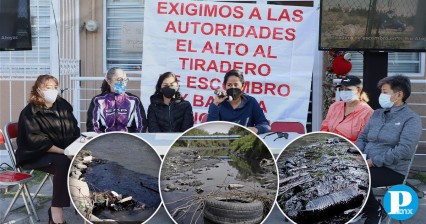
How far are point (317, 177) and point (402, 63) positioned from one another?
436 centimetres

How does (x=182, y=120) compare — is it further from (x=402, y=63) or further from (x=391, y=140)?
(x=402, y=63)

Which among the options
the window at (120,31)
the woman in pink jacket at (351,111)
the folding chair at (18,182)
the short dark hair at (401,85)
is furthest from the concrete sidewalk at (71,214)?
the window at (120,31)

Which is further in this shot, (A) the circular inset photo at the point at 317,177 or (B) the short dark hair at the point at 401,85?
(B) the short dark hair at the point at 401,85

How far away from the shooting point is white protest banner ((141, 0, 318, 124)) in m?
6.91

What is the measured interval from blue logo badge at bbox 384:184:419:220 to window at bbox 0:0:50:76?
16.7ft

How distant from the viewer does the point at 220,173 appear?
4.05m

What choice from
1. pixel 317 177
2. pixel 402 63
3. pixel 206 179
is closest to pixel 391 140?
pixel 317 177

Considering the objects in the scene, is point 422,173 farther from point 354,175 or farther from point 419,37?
point 354,175

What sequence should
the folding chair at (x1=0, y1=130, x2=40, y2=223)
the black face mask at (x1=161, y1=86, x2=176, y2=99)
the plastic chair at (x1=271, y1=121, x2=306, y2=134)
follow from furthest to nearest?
the plastic chair at (x1=271, y1=121, x2=306, y2=134)
the black face mask at (x1=161, y1=86, x2=176, y2=99)
the folding chair at (x1=0, y1=130, x2=40, y2=223)

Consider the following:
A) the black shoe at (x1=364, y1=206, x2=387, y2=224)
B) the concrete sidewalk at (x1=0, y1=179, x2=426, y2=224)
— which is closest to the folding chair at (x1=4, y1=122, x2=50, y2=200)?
the concrete sidewalk at (x1=0, y1=179, x2=426, y2=224)

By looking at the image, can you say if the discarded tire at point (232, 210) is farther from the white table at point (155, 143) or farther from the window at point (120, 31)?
the window at point (120, 31)

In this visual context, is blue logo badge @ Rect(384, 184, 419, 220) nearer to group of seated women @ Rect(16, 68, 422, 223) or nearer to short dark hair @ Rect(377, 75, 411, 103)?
group of seated women @ Rect(16, 68, 422, 223)

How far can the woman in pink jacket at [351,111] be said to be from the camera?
528cm

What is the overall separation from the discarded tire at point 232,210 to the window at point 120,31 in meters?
4.55
